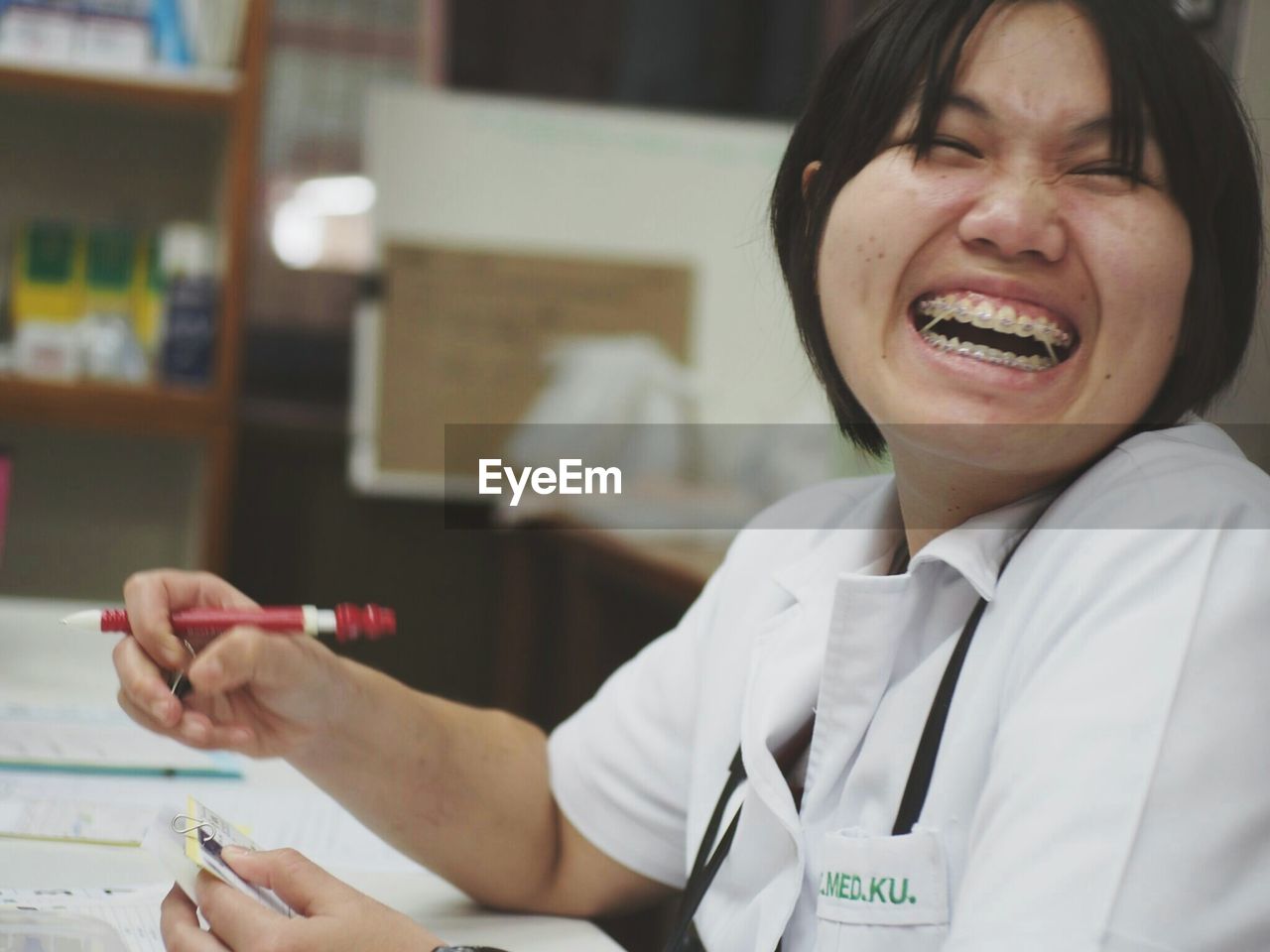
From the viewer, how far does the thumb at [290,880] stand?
784mm

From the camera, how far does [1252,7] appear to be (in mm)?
953

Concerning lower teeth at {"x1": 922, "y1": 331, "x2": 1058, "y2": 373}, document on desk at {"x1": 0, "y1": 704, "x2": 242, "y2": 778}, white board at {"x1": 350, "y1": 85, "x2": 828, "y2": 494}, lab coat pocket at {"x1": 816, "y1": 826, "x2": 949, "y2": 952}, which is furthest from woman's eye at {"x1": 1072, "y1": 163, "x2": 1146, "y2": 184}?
white board at {"x1": 350, "y1": 85, "x2": 828, "y2": 494}

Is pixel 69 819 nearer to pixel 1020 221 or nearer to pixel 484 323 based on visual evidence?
pixel 1020 221

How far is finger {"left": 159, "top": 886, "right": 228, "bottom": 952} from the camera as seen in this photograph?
0.75 metres

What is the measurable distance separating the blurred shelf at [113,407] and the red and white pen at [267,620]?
1.60m

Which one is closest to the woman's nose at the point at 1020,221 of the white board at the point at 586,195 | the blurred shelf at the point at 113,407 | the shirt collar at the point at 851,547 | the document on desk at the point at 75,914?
the shirt collar at the point at 851,547

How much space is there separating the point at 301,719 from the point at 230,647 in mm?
138

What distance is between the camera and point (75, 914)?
82 cm

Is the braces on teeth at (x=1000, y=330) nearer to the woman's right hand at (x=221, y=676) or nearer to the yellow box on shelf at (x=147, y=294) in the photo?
the woman's right hand at (x=221, y=676)

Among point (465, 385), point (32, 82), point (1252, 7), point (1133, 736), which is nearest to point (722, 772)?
point (1133, 736)

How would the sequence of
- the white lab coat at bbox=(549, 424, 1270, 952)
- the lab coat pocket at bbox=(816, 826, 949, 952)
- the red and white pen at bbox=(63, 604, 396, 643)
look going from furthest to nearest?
the red and white pen at bbox=(63, 604, 396, 643), the lab coat pocket at bbox=(816, 826, 949, 952), the white lab coat at bbox=(549, 424, 1270, 952)

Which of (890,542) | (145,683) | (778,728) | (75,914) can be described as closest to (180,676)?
(145,683)

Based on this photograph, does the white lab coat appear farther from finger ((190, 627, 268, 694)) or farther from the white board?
the white board

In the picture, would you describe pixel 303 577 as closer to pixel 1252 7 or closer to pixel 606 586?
pixel 606 586
